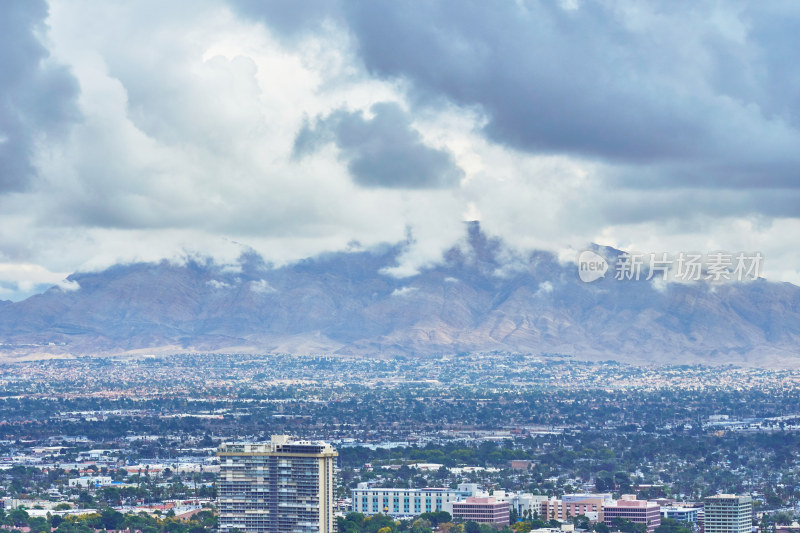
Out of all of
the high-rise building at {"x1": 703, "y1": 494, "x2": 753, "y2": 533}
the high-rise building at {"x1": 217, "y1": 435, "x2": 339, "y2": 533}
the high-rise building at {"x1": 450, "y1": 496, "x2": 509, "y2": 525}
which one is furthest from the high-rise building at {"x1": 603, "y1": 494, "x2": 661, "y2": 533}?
the high-rise building at {"x1": 217, "y1": 435, "x2": 339, "y2": 533}

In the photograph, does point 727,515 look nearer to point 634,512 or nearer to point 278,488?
point 634,512

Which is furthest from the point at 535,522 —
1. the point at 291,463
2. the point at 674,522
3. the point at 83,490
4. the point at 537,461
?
the point at 537,461

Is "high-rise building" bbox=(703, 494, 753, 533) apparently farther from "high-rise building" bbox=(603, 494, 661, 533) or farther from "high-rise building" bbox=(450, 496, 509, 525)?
"high-rise building" bbox=(450, 496, 509, 525)

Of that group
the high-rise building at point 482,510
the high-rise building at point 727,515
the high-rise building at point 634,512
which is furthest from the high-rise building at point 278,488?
the high-rise building at point 634,512

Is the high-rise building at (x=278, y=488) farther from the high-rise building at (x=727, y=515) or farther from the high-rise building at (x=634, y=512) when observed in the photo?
the high-rise building at (x=634, y=512)

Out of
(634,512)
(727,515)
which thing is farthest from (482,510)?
(727,515)

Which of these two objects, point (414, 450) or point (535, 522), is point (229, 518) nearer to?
point (535, 522)

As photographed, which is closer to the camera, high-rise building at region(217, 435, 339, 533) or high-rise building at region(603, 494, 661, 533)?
high-rise building at region(217, 435, 339, 533)

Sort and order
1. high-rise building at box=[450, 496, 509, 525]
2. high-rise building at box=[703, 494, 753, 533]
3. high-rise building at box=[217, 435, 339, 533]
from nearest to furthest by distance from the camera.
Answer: high-rise building at box=[217, 435, 339, 533] → high-rise building at box=[703, 494, 753, 533] → high-rise building at box=[450, 496, 509, 525]
